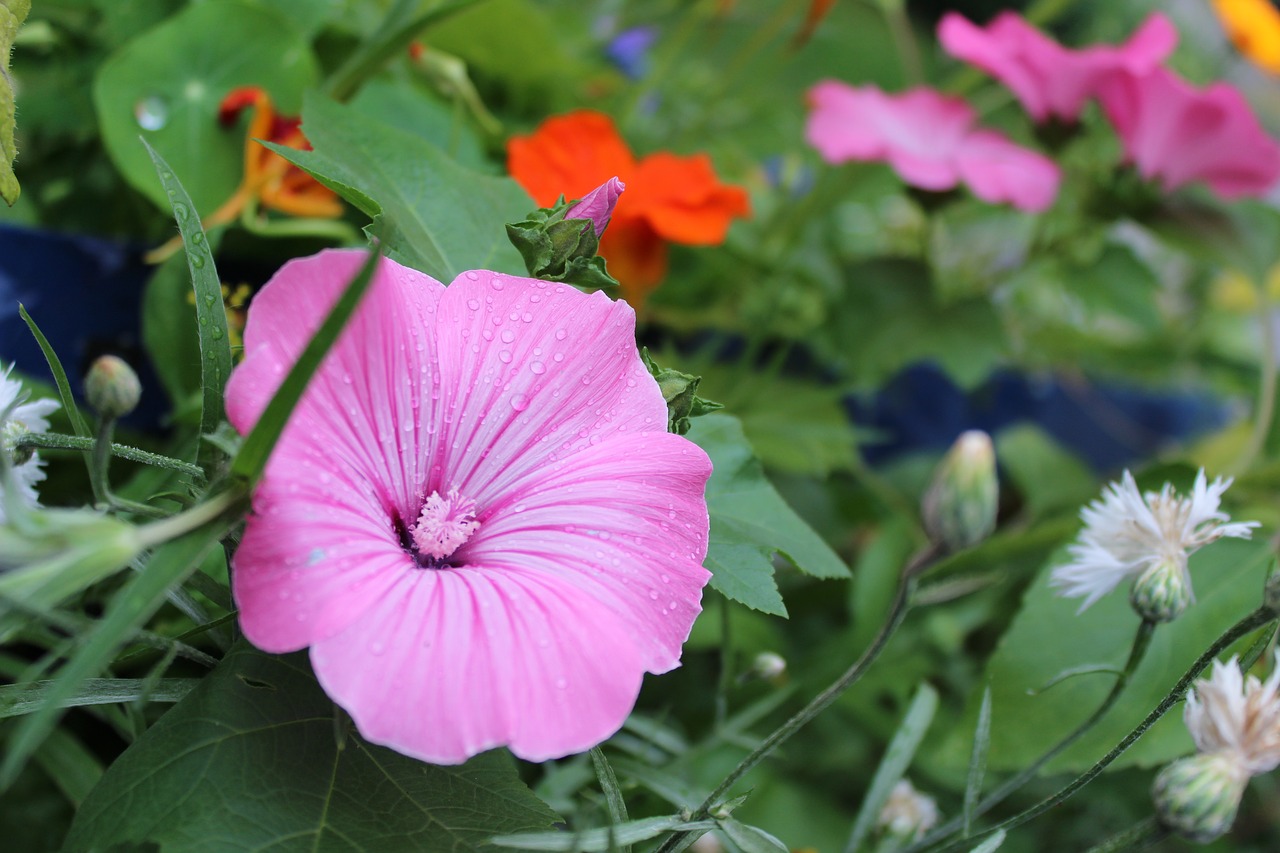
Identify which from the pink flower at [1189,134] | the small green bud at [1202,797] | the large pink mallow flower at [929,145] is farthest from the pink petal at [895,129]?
the small green bud at [1202,797]

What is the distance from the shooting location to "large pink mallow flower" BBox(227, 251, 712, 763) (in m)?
0.22

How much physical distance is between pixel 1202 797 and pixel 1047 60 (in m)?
0.51

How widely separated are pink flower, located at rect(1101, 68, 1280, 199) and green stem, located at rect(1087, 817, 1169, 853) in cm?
48

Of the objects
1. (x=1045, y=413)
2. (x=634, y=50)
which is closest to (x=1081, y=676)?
(x=1045, y=413)

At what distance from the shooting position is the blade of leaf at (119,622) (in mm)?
176

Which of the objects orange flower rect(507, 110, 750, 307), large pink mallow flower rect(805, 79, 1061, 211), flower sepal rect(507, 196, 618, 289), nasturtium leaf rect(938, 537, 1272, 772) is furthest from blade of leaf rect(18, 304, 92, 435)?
large pink mallow flower rect(805, 79, 1061, 211)

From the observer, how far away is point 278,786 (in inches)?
10.2

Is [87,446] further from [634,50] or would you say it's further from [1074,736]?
[634,50]

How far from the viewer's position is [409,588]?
0.24 m

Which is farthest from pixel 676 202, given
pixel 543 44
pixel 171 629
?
pixel 171 629

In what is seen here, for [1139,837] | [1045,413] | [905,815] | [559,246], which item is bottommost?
[1045,413]

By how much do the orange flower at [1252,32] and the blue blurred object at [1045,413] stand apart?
0.31 meters

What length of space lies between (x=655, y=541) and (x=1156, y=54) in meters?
0.56

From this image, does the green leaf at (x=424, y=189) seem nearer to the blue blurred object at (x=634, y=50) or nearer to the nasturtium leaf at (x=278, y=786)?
the nasturtium leaf at (x=278, y=786)
